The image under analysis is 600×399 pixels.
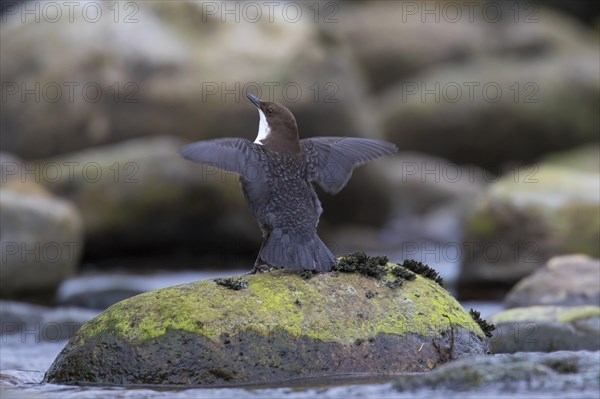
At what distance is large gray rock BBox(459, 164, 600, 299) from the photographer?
37.7 ft

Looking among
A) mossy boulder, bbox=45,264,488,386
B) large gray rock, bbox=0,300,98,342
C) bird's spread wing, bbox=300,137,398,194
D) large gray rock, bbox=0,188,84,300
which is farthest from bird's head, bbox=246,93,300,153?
large gray rock, bbox=0,188,84,300

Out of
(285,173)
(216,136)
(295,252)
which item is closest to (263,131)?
(285,173)

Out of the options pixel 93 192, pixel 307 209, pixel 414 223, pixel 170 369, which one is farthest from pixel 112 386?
pixel 414 223

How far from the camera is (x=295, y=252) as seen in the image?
6.16 m

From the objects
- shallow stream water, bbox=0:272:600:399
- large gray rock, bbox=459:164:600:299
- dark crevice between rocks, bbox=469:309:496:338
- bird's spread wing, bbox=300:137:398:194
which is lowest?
shallow stream water, bbox=0:272:600:399

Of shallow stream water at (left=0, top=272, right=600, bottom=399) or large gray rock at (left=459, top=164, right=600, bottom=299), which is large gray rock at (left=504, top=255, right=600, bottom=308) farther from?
shallow stream water at (left=0, top=272, right=600, bottom=399)

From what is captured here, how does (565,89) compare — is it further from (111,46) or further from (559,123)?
(111,46)

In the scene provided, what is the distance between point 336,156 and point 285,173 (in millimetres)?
554

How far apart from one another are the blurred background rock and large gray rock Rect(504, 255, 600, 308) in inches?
75.7

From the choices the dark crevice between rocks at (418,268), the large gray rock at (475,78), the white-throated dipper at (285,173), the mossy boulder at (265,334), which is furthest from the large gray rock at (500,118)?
the mossy boulder at (265,334)

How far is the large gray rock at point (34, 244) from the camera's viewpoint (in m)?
10.9

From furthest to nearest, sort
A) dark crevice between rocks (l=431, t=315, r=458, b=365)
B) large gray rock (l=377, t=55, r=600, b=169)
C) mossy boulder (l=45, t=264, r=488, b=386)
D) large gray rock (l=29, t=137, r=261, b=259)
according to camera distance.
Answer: large gray rock (l=377, t=55, r=600, b=169)
large gray rock (l=29, t=137, r=261, b=259)
dark crevice between rocks (l=431, t=315, r=458, b=365)
mossy boulder (l=45, t=264, r=488, b=386)

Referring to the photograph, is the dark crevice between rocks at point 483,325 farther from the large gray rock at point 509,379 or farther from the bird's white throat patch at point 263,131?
the bird's white throat patch at point 263,131

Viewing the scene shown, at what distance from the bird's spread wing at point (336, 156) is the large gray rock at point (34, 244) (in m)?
5.09
